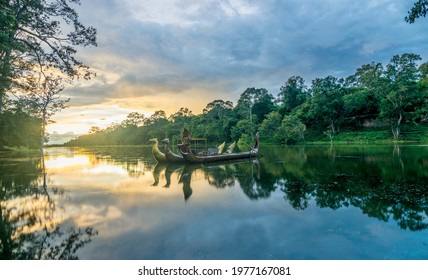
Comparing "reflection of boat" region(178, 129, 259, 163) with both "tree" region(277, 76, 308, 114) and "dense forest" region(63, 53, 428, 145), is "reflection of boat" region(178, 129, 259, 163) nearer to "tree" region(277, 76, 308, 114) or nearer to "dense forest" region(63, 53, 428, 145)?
"dense forest" region(63, 53, 428, 145)

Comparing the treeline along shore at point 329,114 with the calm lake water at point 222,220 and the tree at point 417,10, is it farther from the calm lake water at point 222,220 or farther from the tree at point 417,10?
the tree at point 417,10

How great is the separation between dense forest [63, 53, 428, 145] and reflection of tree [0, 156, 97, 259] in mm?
42407

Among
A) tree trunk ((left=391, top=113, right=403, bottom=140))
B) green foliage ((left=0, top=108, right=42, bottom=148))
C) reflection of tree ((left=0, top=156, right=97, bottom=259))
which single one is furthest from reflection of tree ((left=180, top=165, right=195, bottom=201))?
tree trunk ((left=391, top=113, right=403, bottom=140))

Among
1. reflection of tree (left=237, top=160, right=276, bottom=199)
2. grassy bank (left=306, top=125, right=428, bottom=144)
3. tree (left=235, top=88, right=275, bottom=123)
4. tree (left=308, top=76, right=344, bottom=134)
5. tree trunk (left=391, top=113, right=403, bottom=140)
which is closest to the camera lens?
reflection of tree (left=237, top=160, right=276, bottom=199)

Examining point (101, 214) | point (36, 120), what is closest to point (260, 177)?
point (101, 214)

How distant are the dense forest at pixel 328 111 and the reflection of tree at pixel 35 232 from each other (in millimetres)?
42407

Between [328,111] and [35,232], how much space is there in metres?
49.3

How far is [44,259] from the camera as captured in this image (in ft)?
13.8

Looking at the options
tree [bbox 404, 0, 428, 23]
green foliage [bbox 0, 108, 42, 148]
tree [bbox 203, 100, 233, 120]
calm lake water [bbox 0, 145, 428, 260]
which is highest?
tree [bbox 203, 100, 233, 120]

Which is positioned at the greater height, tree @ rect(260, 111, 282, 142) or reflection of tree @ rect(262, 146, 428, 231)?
tree @ rect(260, 111, 282, 142)

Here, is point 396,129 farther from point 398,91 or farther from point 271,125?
point 271,125

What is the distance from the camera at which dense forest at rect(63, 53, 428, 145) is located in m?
40.4

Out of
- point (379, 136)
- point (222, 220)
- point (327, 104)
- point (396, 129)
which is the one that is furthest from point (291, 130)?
point (222, 220)
